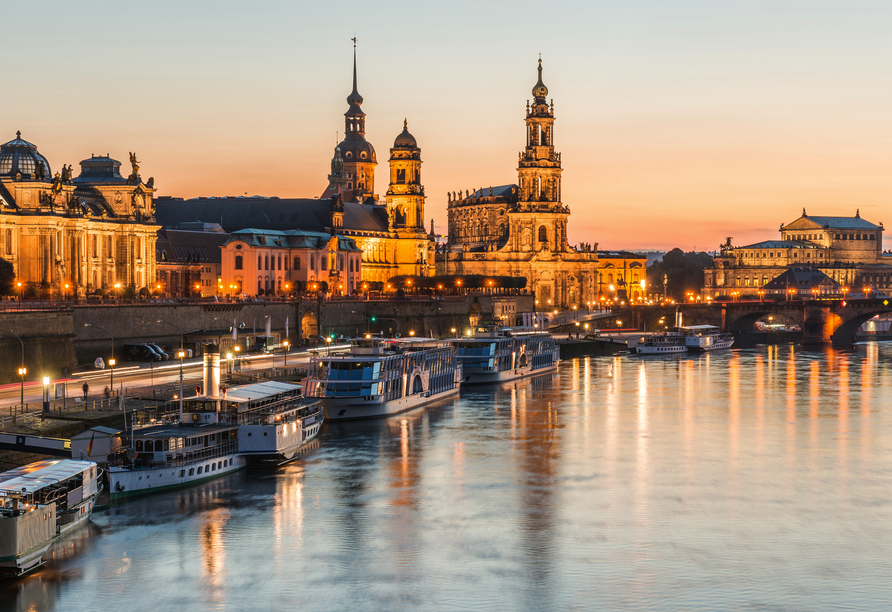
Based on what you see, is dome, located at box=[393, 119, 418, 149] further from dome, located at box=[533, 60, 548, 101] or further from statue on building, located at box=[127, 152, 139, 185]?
statue on building, located at box=[127, 152, 139, 185]

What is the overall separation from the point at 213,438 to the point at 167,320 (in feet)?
126

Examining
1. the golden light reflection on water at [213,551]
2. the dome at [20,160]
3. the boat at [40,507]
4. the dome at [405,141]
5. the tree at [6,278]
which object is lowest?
the golden light reflection on water at [213,551]

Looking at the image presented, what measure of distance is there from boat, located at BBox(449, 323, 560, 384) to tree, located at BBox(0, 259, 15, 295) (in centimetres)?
3501

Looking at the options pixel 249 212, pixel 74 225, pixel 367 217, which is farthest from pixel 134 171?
pixel 367 217

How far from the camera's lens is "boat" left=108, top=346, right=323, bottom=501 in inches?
1692

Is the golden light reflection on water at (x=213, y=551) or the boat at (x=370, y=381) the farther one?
the boat at (x=370, y=381)

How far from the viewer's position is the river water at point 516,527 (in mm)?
33062

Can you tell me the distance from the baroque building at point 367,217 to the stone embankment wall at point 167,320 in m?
30.7

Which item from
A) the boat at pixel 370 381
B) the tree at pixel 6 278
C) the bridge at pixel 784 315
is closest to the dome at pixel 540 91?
the bridge at pixel 784 315

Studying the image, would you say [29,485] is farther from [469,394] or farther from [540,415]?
[469,394]

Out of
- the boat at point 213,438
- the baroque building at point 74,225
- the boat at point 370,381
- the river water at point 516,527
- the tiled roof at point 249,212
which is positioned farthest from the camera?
the tiled roof at point 249,212

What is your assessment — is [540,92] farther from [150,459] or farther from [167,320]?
[150,459]

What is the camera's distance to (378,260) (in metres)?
165

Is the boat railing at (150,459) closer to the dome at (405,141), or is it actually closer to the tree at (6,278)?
the tree at (6,278)
